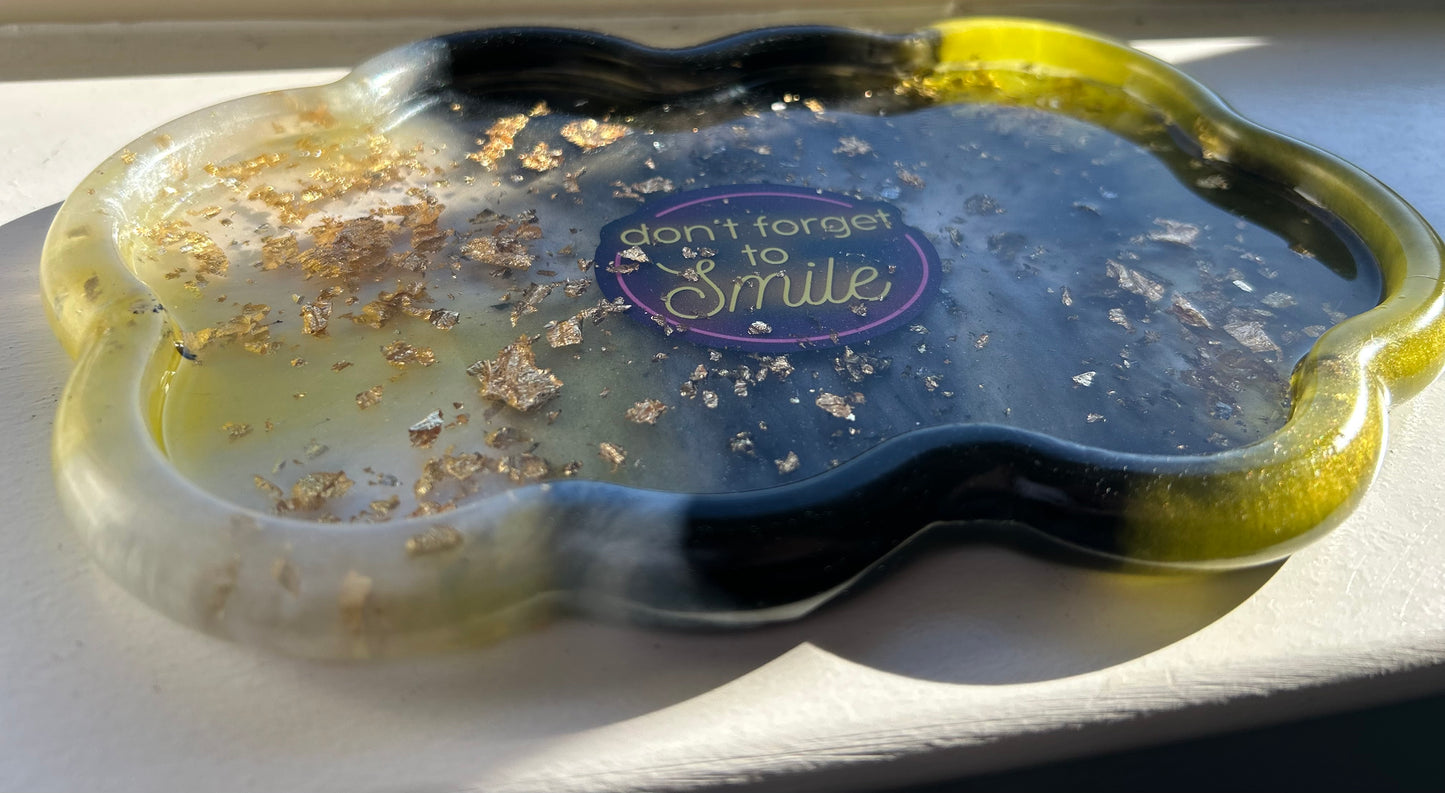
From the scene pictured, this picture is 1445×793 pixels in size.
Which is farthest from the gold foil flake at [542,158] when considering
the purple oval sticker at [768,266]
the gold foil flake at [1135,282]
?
the gold foil flake at [1135,282]

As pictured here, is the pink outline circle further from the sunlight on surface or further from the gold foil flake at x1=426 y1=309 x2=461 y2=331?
the sunlight on surface

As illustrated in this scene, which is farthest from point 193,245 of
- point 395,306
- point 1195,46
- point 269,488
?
point 1195,46

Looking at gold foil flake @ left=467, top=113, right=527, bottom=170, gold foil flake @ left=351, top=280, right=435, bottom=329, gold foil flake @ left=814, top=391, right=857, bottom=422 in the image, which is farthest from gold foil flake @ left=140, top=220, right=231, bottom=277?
gold foil flake @ left=814, top=391, right=857, bottom=422

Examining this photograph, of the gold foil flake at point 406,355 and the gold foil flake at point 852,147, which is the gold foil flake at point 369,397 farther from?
the gold foil flake at point 852,147

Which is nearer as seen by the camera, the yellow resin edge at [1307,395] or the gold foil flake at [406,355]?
the yellow resin edge at [1307,395]

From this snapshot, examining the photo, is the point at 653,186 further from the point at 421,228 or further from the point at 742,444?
the point at 742,444
